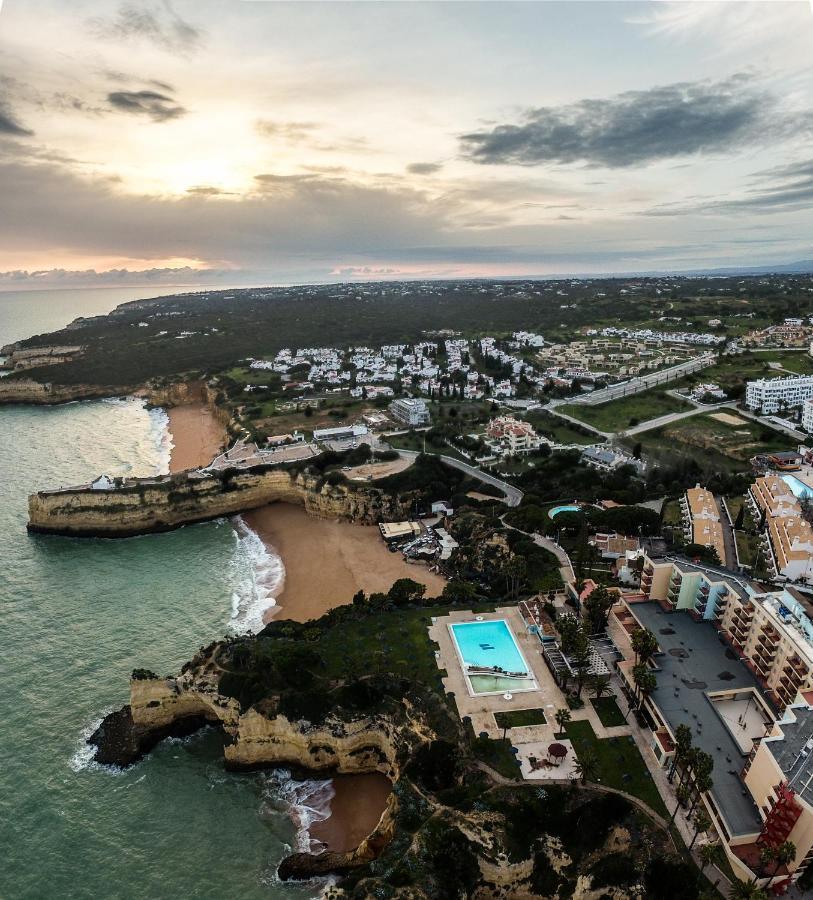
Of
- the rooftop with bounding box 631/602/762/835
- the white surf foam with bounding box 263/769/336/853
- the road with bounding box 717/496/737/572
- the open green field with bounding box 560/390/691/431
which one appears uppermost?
the open green field with bounding box 560/390/691/431

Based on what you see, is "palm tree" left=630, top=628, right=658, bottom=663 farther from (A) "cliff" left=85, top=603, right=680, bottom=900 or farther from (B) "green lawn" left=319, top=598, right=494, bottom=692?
(B) "green lawn" left=319, top=598, right=494, bottom=692

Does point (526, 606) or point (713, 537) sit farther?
point (713, 537)

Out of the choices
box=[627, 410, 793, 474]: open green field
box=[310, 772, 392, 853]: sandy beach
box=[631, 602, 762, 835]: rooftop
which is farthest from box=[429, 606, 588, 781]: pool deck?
box=[627, 410, 793, 474]: open green field

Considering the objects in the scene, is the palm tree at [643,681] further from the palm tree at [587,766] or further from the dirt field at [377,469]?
the dirt field at [377,469]

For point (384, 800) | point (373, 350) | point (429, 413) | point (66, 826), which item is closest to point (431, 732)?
point (384, 800)

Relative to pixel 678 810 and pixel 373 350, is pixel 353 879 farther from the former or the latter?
pixel 373 350

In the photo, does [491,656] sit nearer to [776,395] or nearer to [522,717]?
[522,717]

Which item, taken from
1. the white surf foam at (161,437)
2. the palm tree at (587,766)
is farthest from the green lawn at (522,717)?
the white surf foam at (161,437)

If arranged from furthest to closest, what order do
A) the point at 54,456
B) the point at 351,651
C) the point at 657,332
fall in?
the point at 657,332, the point at 54,456, the point at 351,651
